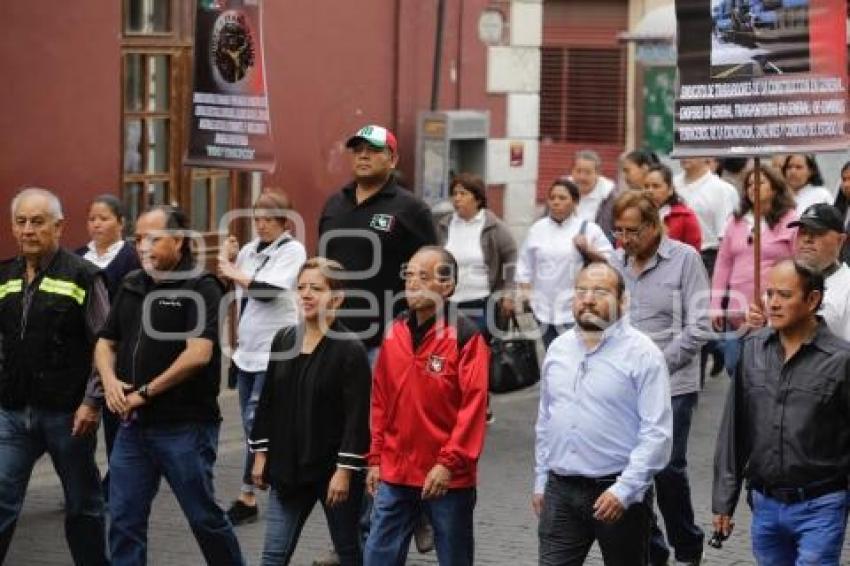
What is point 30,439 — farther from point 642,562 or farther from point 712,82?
point 712,82

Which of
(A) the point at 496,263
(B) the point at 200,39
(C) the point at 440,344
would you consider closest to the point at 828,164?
(A) the point at 496,263

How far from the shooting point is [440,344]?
8477 millimetres

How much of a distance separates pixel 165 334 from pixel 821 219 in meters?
2.88

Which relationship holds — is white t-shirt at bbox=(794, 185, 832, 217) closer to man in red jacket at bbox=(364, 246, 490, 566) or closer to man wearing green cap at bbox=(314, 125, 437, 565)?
man wearing green cap at bbox=(314, 125, 437, 565)

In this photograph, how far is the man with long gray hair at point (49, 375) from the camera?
9219 mm

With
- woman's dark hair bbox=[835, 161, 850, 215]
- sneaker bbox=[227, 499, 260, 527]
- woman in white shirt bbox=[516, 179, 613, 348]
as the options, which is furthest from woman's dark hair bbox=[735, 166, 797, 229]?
sneaker bbox=[227, 499, 260, 527]

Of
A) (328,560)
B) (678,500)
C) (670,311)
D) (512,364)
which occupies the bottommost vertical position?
(328,560)

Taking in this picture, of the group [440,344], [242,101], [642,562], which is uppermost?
[242,101]

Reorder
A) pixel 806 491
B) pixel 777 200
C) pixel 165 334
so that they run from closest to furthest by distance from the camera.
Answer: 1. pixel 806 491
2. pixel 165 334
3. pixel 777 200

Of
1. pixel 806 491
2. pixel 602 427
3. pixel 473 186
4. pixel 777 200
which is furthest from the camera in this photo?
pixel 473 186

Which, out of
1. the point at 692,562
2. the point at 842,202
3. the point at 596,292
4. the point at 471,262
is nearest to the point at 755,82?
the point at 596,292

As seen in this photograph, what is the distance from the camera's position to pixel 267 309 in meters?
11.4

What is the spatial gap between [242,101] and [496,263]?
119 inches

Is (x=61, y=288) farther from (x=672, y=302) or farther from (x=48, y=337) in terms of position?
(x=672, y=302)
